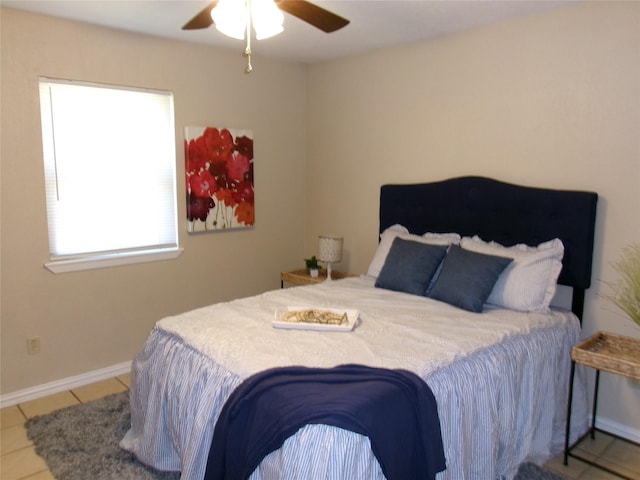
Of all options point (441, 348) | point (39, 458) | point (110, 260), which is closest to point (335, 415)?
point (441, 348)

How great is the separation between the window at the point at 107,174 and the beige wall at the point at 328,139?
91 millimetres

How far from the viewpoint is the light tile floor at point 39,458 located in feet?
8.07

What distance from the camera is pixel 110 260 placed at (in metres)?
3.48

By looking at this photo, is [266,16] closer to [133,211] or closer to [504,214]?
[504,214]

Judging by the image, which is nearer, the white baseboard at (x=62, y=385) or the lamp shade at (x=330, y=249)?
the white baseboard at (x=62, y=385)

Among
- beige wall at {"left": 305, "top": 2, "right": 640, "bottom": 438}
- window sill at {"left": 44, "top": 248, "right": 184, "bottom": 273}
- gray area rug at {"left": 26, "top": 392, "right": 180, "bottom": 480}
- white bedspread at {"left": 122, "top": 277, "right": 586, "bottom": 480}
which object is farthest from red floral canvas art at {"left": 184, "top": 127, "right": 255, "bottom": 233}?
gray area rug at {"left": 26, "top": 392, "right": 180, "bottom": 480}

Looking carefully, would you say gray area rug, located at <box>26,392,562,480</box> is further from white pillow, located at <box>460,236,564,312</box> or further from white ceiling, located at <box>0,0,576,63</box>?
white ceiling, located at <box>0,0,576,63</box>

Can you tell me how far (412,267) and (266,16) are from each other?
1724mm

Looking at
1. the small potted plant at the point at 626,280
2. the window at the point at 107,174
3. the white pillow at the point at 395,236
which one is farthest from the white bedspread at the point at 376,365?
the window at the point at 107,174

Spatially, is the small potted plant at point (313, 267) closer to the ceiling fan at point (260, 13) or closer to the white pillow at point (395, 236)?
the white pillow at point (395, 236)

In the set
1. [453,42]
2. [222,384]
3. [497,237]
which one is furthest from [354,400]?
[453,42]

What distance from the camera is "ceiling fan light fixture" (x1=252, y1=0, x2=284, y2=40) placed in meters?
2.02

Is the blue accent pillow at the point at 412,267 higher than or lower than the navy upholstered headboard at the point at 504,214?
lower

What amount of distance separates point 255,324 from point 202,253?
163 cm
